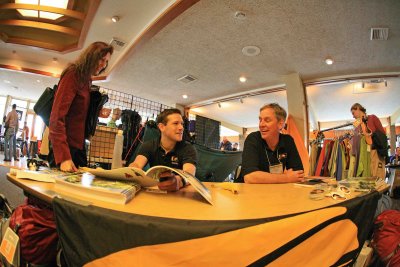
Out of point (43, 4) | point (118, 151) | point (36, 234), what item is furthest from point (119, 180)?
point (43, 4)

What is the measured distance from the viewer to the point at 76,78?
1.23 metres

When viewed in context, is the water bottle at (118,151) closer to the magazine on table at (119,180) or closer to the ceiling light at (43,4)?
the magazine on table at (119,180)

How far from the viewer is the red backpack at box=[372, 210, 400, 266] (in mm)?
1061

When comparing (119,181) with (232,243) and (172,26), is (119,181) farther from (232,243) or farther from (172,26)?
(172,26)

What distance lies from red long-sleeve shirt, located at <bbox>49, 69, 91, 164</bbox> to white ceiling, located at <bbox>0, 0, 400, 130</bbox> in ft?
6.94

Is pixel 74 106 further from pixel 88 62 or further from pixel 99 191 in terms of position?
pixel 99 191

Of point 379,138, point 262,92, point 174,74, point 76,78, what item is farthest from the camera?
point 262,92

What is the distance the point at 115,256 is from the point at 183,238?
0.14 meters

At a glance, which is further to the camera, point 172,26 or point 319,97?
point 319,97

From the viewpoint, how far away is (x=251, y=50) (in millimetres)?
3635

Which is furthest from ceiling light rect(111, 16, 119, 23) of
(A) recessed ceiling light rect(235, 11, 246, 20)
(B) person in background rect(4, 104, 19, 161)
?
(B) person in background rect(4, 104, 19, 161)

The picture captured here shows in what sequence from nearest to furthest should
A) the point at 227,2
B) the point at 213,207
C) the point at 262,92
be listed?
the point at 213,207
the point at 227,2
the point at 262,92

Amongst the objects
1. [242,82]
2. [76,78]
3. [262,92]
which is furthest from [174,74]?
[76,78]

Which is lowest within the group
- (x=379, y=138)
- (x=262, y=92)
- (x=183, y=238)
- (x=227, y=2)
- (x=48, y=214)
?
(x=48, y=214)
